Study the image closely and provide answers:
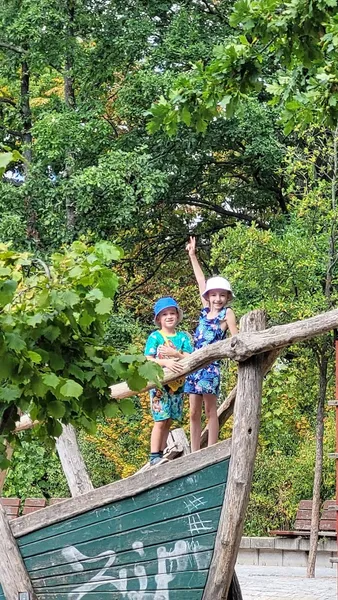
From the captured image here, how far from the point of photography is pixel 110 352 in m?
4.27

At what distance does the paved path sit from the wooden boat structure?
463cm

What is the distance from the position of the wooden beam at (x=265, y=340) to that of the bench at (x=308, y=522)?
29.7 ft

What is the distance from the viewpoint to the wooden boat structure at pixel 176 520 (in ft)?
18.3

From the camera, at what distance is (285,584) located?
12.0 m

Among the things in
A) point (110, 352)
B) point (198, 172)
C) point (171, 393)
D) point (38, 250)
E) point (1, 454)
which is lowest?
point (1, 454)

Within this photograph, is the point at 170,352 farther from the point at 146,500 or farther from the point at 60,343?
the point at 60,343

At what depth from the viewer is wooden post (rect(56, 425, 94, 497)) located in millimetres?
7148

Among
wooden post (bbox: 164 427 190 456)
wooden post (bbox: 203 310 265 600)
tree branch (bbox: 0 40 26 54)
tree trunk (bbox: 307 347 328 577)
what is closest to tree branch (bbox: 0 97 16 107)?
tree branch (bbox: 0 40 26 54)

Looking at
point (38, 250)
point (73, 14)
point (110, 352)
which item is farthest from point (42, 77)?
point (110, 352)

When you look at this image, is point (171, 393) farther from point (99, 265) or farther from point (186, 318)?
point (186, 318)

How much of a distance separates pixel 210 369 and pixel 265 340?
1056 millimetres

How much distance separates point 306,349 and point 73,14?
269 inches

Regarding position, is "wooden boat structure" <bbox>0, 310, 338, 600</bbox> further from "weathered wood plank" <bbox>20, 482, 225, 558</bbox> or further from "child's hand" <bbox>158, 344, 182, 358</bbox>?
"child's hand" <bbox>158, 344, 182, 358</bbox>

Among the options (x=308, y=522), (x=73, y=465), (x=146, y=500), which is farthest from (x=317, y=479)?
(x=146, y=500)
